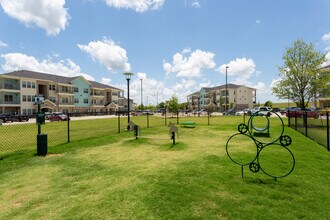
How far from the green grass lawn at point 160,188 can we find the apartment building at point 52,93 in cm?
3588

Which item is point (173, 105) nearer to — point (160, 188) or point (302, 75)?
point (302, 75)

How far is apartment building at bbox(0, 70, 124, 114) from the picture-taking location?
53.8 metres

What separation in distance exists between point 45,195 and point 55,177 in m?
1.50

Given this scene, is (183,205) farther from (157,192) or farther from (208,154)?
(208,154)

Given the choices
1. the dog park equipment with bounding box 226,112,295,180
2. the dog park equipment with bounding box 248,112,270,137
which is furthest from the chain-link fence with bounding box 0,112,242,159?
the dog park equipment with bounding box 248,112,270,137

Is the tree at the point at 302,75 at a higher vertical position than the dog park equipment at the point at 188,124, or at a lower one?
higher

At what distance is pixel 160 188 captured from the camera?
5.41 meters

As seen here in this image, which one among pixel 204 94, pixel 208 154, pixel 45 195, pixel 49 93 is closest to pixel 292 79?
pixel 208 154

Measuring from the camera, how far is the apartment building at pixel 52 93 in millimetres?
53750

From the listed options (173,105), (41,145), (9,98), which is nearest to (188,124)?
(41,145)

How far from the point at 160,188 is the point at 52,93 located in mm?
67938

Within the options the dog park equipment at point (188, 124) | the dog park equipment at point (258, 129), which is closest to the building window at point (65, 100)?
the dog park equipment at point (188, 124)

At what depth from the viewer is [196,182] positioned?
19.1ft

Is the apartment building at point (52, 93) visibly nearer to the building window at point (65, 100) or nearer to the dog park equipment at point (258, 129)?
the building window at point (65, 100)
